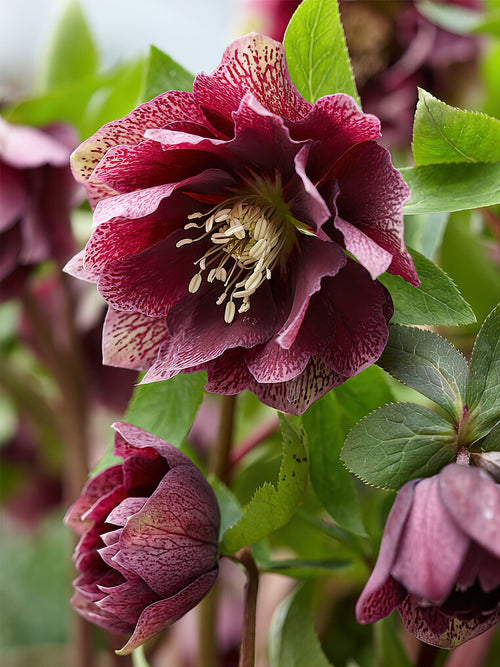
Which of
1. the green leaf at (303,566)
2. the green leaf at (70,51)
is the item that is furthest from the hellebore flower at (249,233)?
the green leaf at (70,51)

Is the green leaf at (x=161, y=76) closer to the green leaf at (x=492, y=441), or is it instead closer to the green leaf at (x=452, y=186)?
the green leaf at (x=452, y=186)

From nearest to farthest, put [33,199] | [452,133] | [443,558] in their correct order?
[443,558]
[452,133]
[33,199]

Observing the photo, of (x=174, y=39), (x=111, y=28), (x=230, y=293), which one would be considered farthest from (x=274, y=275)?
(x=111, y=28)

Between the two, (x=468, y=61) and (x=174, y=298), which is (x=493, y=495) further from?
(x=468, y=61)

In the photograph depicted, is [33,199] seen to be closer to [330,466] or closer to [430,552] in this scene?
[330,466]

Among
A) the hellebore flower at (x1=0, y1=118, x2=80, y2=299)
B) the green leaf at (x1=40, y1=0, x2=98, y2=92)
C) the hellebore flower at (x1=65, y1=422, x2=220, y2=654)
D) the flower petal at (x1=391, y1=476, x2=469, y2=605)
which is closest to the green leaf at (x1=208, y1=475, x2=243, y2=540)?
the hellebore flower at (x1=65, y1=422, x2=220, y2=654)

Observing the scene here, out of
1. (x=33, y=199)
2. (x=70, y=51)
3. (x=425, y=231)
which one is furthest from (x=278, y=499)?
(x=70, y=51)
